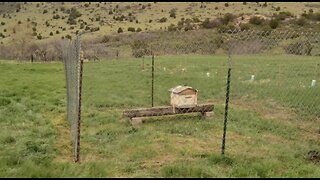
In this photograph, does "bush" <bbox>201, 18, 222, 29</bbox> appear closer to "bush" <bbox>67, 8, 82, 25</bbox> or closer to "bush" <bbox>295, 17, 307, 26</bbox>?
"bush" <bbox>295, 17, 307, 26</bbox>

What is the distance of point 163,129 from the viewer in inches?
424

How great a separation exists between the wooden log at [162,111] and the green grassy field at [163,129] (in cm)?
24

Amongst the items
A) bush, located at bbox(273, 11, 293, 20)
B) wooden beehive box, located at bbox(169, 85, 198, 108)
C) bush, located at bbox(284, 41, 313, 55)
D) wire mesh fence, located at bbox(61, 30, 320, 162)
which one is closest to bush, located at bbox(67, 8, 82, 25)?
wire mesh fence, located at bbox(61, 30, 320, 162)

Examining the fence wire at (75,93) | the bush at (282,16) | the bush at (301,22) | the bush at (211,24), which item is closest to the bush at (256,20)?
the bush at (282,16)

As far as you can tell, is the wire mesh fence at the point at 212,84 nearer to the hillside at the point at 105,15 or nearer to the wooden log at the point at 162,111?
the wooden log at the point at 162,111

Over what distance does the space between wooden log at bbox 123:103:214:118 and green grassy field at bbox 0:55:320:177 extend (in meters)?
0.24

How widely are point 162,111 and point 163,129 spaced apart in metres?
0.97

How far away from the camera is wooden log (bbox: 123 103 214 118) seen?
11305 millimetres

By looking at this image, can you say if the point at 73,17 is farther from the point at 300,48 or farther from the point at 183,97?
the point at 183,97

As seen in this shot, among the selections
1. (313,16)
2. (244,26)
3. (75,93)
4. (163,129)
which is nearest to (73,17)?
(244,26)

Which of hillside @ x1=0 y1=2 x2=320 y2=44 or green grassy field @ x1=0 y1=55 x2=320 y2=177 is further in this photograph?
hillside @ x1=0 y1=2 x2=320 y2=44

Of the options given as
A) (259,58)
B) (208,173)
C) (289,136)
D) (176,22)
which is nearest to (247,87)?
(289,136)

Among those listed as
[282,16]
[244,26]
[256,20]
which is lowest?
[244,26]

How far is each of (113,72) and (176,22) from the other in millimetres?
21795
